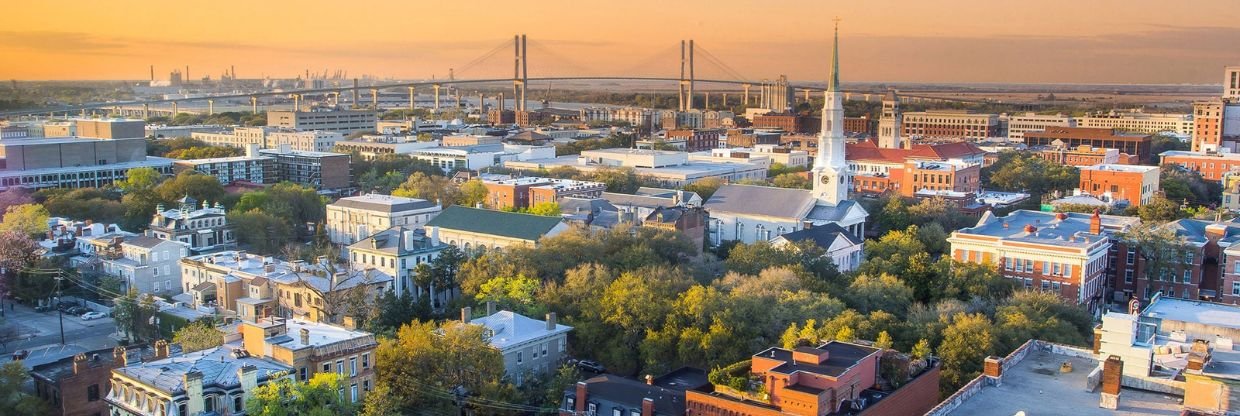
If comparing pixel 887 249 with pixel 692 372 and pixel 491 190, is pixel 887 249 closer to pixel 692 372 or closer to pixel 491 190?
pixel 692 372

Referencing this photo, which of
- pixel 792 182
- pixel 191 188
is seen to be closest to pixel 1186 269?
pixel 792 182

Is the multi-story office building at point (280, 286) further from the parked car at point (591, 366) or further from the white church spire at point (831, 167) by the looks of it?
the white church spire at point (831, 167)

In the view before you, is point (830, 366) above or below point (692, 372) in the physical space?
above

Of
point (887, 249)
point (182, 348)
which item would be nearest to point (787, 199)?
point (887, 249)

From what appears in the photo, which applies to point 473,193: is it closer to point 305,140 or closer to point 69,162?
point 69,162

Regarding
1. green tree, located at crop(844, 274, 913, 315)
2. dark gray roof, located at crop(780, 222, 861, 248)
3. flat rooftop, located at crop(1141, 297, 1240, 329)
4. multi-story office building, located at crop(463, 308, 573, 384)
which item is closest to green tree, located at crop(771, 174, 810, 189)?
dark gray roof, located at crop(780, 222, 861, 248)

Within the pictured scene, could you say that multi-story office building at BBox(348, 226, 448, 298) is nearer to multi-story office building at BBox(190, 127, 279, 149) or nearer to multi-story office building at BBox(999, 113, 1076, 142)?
multi-story office building at BBox(190, 127, 279, 149)
